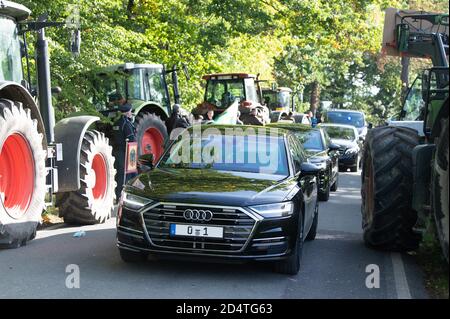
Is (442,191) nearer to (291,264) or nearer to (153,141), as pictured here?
(291,264)

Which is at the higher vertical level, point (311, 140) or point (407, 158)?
point (407, 158)

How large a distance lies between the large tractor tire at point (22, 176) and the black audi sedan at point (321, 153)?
6.02 meters

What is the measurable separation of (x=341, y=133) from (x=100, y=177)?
15015 millimetres

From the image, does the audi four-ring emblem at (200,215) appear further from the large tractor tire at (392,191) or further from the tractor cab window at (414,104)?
the tractor cab window at (414,104)

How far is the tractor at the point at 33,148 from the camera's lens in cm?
805

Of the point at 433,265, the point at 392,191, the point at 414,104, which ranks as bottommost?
the point at 433,265

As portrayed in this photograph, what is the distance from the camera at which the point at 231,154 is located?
801 cm

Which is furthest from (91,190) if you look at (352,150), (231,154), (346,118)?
(346,118)
